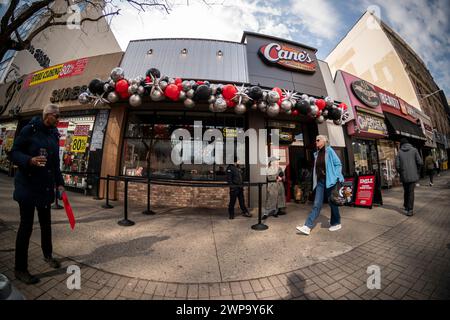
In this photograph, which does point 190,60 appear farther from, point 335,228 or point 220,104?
point 335,228

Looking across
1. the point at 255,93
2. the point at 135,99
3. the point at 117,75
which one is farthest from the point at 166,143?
the point at 255,93

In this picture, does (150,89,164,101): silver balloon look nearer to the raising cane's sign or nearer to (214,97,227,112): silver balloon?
(214,97,227,112): silver balloon

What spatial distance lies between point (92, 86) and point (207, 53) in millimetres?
4271

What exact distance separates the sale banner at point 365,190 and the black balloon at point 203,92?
5.83 meters

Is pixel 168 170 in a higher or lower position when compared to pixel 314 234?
higher

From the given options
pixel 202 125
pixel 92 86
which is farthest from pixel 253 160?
pixel 92 86

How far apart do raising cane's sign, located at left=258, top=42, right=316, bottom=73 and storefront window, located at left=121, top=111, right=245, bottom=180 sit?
3040mm

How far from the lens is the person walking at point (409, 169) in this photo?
16.7 feet

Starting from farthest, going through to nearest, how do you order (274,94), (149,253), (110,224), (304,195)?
(304,195), (274,94), (110,224), (149,253)

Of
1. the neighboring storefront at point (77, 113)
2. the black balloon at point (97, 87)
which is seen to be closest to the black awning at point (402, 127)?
the black balloon at point (97, 87)

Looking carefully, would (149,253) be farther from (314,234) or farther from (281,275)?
(314,234)

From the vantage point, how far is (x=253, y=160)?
6.87 metres

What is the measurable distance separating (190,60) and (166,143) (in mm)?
3368

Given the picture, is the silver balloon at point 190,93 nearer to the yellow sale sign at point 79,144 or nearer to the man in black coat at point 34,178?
the man in black coat at point 34,178
